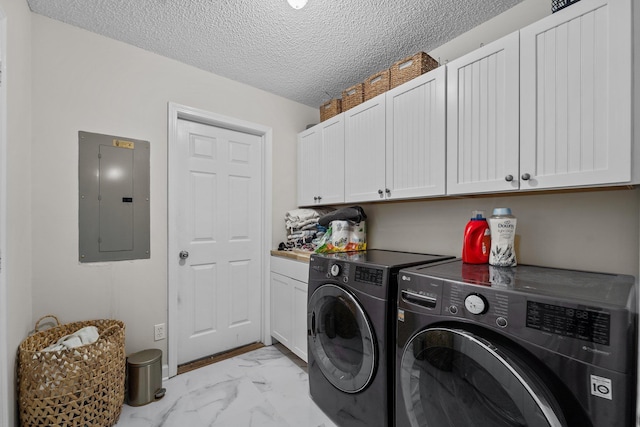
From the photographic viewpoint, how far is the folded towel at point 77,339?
1.46 m

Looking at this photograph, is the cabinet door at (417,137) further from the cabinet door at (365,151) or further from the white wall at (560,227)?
the white wall at (560,227)

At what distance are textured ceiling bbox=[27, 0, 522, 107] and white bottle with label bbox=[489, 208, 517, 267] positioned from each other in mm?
1231

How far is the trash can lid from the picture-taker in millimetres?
1790

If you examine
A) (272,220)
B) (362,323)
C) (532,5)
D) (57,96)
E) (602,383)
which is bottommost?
(362,323)

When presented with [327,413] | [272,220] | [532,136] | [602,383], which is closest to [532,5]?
[532,136]

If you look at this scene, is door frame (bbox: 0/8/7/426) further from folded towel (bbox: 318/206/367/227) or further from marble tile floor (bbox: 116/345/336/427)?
folded towel (bbox: 318/206/367/227)

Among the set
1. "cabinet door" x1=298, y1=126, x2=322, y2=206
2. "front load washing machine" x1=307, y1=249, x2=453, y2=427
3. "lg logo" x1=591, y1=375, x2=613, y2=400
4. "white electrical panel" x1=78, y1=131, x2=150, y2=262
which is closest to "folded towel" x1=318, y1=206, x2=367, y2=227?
"cabinet door" x1=298, y1=126, x2=322, y2=206

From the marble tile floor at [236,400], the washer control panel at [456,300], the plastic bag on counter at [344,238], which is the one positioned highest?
the plastic bag on counter at [344,238]

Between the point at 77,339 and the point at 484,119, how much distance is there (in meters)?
2.47

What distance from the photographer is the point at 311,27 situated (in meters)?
1.76

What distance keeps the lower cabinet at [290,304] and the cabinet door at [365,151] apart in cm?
71

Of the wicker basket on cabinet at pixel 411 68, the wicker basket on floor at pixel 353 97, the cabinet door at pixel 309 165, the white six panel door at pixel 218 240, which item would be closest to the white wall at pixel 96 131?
the white six panel door at pixel 218 240

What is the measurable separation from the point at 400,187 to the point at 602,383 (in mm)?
1281

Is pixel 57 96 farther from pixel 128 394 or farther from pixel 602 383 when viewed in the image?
pixel 602 383
